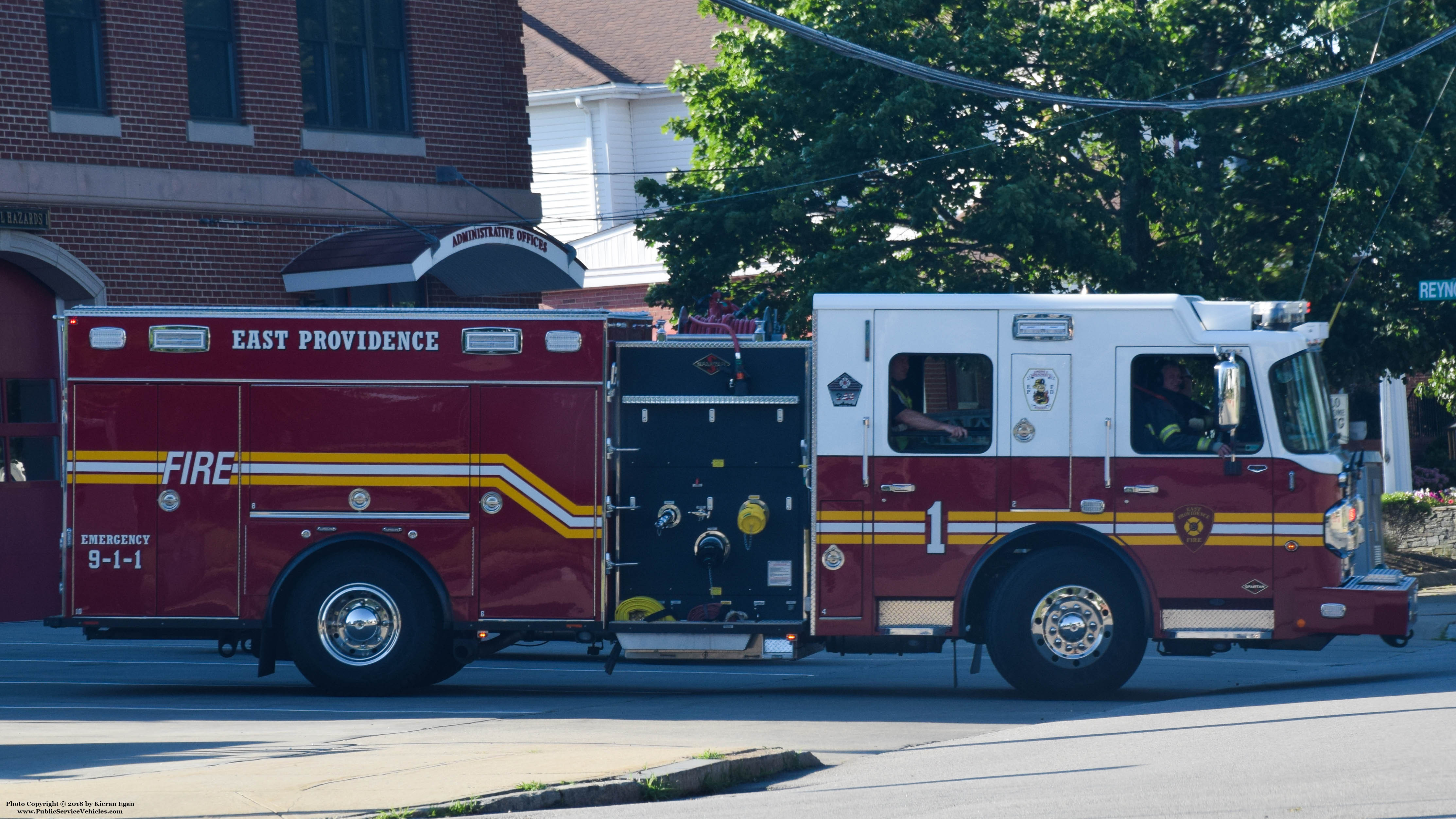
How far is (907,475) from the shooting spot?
1095 centimetres

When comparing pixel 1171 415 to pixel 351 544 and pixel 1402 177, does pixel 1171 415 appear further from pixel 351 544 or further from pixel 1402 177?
pixel 1402 177

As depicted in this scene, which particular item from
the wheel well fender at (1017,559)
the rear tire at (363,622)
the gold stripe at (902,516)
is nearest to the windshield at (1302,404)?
the wheel well fender at (1017,559)

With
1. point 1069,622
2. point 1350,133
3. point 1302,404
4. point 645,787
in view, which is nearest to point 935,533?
point 1069,622

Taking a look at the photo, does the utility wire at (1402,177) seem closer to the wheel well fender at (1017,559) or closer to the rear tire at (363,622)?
the wheel well fender at (1017,559)

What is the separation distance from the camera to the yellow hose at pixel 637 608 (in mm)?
11297

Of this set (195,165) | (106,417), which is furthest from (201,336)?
(195,165)

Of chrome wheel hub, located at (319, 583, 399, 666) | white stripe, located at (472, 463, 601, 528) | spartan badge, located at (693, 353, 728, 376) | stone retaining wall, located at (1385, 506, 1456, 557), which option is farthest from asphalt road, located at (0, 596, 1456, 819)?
stone retaining wall, located at (1385, 506, 1456, 557)

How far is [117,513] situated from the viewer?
1145cm

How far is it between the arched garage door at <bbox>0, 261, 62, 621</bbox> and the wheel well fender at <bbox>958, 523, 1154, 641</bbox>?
1132cm

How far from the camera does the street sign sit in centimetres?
1630

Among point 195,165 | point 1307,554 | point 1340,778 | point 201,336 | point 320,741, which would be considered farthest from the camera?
point 195,165

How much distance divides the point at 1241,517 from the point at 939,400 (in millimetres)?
2186

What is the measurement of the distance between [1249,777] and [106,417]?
319 inches

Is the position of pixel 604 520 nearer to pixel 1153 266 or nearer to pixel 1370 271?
pixel 1153 266
